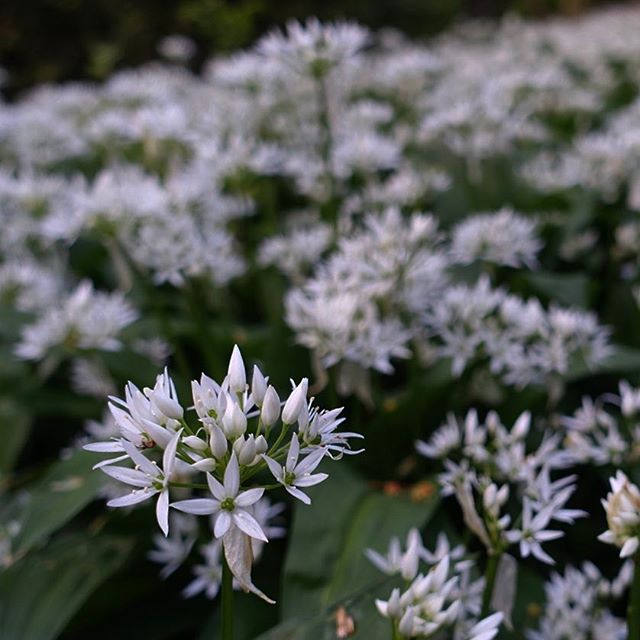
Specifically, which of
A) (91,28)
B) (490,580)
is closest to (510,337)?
(490,580)

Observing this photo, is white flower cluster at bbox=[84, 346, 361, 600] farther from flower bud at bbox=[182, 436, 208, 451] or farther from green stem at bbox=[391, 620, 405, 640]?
green stem at bbox=[391, 620, 405, 640]

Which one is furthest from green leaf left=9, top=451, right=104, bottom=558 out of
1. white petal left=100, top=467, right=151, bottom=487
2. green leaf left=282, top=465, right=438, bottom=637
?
white petal left=100, top=467, right=151, bottom=487

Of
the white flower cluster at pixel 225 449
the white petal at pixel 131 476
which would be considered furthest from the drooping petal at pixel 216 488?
the white petal at pixel 131 476

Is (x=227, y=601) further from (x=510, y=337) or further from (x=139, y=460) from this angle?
(x=510, y=337)

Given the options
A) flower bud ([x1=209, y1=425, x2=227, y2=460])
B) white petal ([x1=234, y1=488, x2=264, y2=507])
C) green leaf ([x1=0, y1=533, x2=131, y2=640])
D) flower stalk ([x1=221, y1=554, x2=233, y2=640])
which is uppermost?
flower bud ([x1=209, y1=425, x2=227, y2=460])

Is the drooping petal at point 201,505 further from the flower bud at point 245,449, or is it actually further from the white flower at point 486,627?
the white flower at point 486,627

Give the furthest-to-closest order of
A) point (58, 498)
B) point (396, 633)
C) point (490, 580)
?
point (58, 498) < point (490, 580) < point (396, 633)
